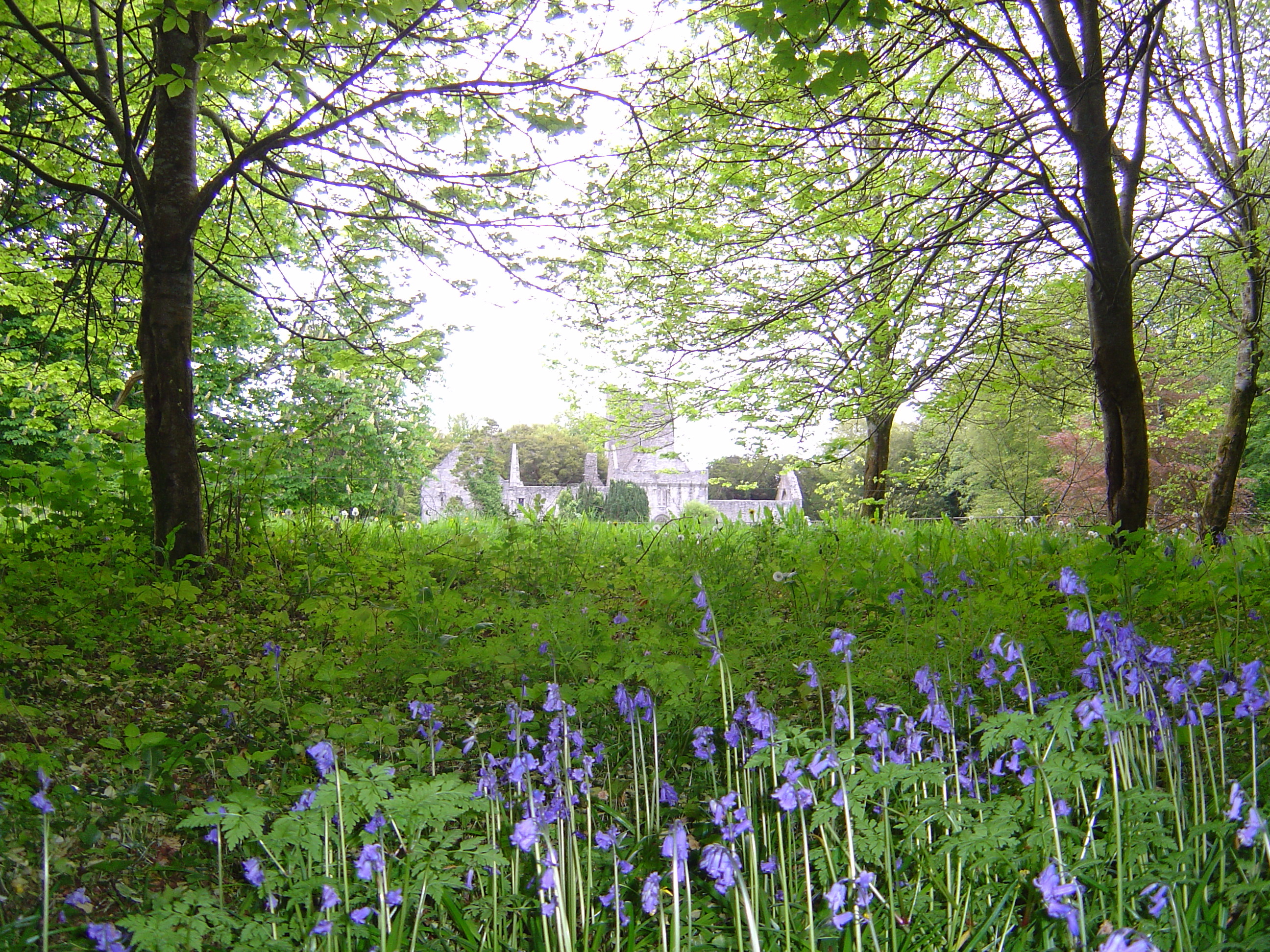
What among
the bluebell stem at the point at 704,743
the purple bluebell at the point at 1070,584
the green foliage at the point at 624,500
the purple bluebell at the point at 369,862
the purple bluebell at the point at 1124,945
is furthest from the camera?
the green foliage at the point at 624,500

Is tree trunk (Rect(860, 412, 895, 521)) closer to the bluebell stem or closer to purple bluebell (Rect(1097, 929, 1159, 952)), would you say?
the bluebell stem

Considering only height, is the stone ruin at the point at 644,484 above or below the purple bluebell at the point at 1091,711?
above

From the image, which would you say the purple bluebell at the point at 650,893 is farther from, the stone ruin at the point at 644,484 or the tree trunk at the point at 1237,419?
the stone ruin at the point at 644,484

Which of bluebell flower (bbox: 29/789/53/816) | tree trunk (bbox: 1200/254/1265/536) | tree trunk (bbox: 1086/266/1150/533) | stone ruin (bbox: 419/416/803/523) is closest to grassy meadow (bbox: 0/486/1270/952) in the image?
bluebell flower (bbox: 29/789/53/816)

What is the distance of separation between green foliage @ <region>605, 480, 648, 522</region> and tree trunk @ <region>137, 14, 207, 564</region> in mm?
21116

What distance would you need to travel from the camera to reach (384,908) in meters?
1.47

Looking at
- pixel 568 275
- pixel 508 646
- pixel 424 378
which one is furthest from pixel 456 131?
pixel 508 646

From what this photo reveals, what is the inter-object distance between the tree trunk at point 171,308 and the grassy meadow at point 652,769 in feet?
2.37

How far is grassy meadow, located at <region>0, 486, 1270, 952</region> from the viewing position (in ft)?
5.11

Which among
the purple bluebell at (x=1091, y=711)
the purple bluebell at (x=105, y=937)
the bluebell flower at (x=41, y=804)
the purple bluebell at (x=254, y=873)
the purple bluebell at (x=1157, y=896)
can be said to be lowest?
the purple bluebell at (x=1157, y=896)

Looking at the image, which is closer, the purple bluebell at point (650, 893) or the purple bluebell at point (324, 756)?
the purple bluebell at point (650, 893)

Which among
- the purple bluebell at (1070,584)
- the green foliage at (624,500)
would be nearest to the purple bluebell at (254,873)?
the purple bluebell at (1070,584)

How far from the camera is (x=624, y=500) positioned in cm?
2719

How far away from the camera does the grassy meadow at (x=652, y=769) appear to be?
1.56m
